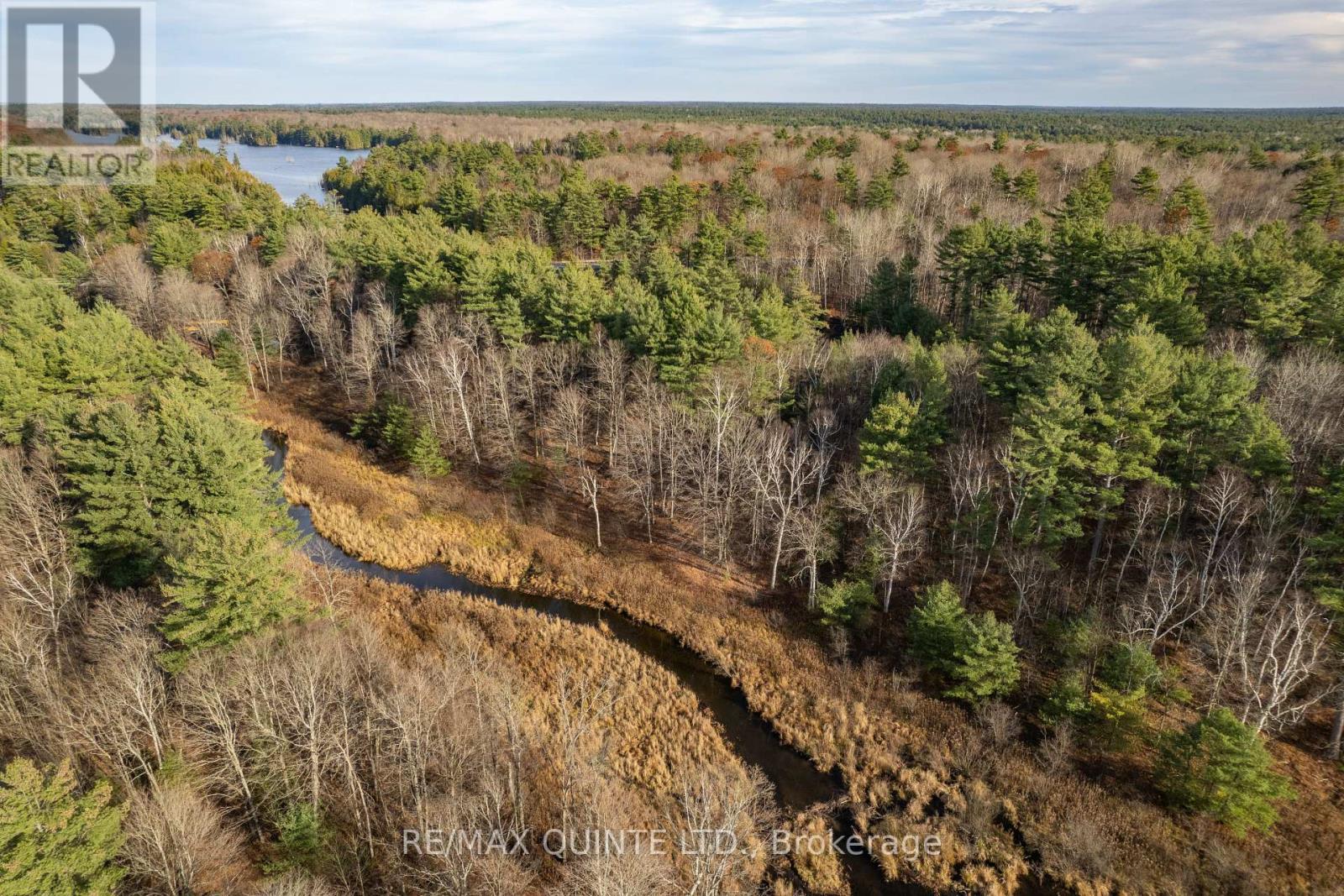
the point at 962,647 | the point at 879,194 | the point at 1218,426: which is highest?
the point at 879,194

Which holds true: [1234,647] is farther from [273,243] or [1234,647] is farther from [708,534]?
[273,243]

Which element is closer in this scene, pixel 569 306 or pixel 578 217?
pixel 569 306

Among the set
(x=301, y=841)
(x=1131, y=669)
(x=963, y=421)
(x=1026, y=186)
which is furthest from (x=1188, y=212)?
(x=301, y=841)

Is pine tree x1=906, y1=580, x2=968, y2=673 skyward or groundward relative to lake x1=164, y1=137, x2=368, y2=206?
groundward

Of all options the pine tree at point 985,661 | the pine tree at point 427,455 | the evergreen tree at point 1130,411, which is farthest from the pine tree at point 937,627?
the pine tree at point 427,455

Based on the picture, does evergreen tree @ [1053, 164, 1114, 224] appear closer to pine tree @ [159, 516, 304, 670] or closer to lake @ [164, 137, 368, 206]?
pine tree @ [159, 516, 304, 670]

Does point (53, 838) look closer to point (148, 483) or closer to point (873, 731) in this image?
point (148, 483)

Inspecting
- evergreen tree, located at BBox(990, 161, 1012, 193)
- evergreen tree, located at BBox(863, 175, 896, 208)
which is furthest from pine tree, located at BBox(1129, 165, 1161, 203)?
evergreen tree, located at BBox(863, 175, 896, 208)
